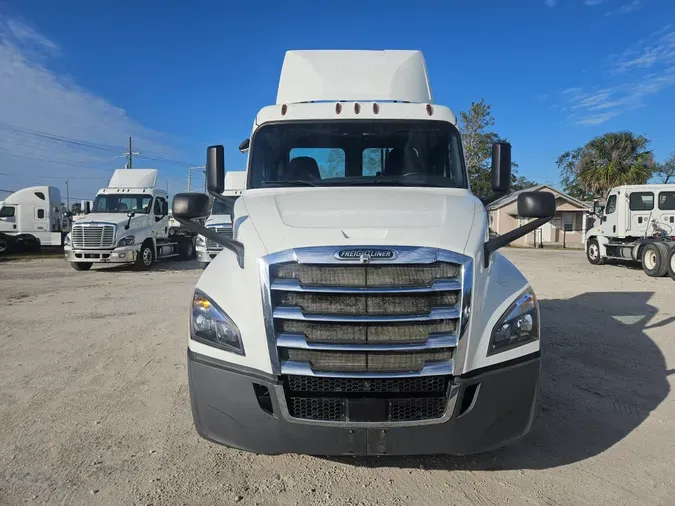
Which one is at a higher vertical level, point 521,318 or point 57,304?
point 521,318

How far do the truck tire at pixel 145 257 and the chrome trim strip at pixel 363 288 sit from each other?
47.9 feet

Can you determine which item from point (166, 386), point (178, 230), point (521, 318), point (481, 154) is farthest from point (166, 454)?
point (481, 154)

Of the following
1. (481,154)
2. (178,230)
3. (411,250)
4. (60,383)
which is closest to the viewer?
(411,250)

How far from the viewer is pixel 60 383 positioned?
4.79m

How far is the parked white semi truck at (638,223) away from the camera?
15569 millimetres

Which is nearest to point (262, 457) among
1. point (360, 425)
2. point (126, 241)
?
point (360, 425)

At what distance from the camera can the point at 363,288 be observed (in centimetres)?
271

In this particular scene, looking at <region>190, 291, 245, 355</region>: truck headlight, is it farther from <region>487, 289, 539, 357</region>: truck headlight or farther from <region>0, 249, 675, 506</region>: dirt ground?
<region>487, 289, 539, 357</region>: truck headlight

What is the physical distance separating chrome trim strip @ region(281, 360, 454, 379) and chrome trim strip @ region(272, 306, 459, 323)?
0.85ft

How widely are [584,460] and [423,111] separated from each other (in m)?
3.13

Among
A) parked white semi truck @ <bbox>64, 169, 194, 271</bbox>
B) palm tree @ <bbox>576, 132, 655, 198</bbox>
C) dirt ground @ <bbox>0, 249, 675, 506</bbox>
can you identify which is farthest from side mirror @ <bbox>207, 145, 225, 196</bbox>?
A: palm tree @ <bbox>576, 132, 655, 198</bbox>

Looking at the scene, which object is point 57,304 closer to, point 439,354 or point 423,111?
point 423,111

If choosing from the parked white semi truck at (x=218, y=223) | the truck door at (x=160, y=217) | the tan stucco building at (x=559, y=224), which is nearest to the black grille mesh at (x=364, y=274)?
the parked white semi truck at (x=218, y=223)

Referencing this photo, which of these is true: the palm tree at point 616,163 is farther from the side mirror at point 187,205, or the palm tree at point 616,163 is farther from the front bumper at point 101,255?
the side mirror at point 187,205
